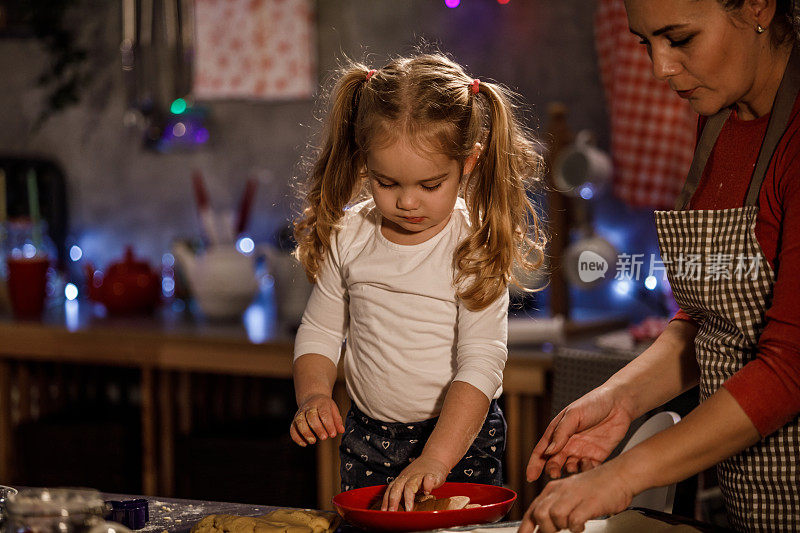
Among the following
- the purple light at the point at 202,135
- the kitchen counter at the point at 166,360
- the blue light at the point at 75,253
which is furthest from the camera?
the blue light at the point at 75,253

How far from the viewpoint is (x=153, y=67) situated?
2941 mm

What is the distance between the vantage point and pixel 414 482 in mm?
1052

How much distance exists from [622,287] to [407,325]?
1.37 meters

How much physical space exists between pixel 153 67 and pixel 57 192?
0.71 m

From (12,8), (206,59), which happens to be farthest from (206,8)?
→ (12,8)

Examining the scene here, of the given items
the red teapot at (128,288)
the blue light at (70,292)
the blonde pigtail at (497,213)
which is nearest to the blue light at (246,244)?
the red teapot at (128,288)

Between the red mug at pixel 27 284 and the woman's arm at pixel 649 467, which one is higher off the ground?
the woman's arm at pixel 649 467

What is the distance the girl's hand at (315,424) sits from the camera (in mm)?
1178

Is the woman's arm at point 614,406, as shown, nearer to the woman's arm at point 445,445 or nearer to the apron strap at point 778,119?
the woman's arm at point 445,445

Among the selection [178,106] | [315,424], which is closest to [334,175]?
[315,424]

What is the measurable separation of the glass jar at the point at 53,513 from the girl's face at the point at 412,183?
566mm

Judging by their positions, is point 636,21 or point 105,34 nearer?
point 636,21

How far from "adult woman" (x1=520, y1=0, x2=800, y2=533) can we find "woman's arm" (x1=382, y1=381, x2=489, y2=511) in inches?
4.6

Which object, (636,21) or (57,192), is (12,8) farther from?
(636,21)
